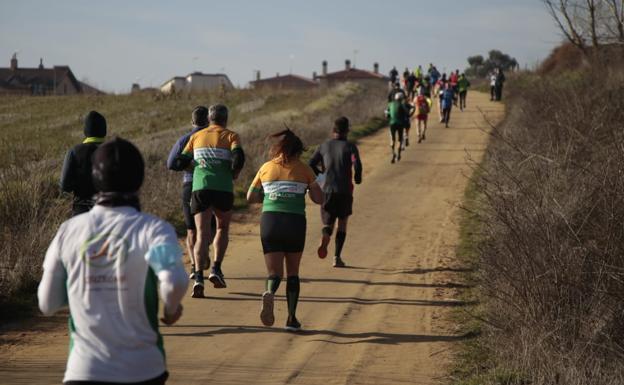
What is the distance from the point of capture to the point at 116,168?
4.02m

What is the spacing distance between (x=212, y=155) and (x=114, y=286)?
6.17m

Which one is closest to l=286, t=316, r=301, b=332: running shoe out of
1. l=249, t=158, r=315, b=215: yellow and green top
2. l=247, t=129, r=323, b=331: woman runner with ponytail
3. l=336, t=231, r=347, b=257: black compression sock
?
l=247, t=129, r=323, b=331: woman runner with ponytail

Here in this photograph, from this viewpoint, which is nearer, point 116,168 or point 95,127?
point 116,168

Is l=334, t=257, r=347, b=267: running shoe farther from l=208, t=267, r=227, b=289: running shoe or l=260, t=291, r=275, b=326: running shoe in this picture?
l=260, t=291, r=275, b=326: running shoe

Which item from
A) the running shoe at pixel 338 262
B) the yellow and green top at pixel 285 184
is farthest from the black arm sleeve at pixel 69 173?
the running shoe at pixel 338 262

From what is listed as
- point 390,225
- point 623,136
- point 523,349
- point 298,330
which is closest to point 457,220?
point 390,225

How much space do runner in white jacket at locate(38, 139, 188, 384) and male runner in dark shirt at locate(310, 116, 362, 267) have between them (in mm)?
7445

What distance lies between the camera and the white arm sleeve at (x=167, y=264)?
392 cm

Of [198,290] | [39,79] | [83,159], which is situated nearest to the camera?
[83,159]

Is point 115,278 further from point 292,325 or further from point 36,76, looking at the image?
point 36,76

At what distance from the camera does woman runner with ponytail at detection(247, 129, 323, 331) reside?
8.77 meters

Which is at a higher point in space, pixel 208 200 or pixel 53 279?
pixel 53 279

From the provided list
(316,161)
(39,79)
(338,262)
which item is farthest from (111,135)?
(39,79)

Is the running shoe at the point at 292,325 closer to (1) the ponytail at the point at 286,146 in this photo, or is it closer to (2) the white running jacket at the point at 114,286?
(1) the ponytail at the point at 286,146
